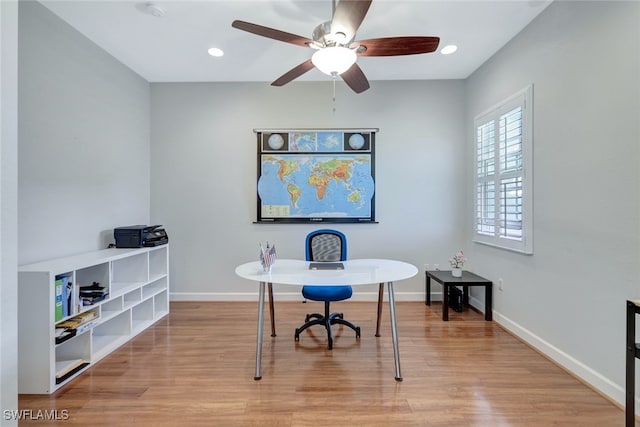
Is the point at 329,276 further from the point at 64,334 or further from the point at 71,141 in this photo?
the point at 71,141

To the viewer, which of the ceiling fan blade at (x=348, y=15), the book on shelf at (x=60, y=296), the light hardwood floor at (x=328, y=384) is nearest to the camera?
the ceiling fan blade at (x=348, y=15)

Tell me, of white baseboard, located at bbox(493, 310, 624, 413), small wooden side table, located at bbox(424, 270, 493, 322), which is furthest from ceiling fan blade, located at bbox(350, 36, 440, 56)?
white baseboard, located at bbox(493, 310, 624, 413)

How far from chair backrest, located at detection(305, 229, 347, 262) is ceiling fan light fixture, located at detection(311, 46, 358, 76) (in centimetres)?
151

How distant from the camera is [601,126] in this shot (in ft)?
6.35

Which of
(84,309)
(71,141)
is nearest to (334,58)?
(71,141)

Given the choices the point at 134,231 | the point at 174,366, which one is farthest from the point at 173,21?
the point at 174,366

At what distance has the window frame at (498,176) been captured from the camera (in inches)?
103

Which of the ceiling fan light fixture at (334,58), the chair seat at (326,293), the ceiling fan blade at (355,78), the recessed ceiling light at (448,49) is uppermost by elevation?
the recessed ceiling light at (448,49)

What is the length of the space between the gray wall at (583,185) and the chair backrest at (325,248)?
171 centimetres

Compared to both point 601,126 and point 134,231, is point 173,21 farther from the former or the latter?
point 601,126

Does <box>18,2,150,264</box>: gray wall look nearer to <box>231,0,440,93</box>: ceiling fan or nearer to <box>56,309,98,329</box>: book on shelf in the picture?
<box>56,309,98,329</box>: book on shelf

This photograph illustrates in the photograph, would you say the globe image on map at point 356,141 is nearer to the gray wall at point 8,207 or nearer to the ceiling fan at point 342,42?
the ceiling fan at point 342,42

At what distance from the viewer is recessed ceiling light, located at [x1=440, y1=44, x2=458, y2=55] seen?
2.91m

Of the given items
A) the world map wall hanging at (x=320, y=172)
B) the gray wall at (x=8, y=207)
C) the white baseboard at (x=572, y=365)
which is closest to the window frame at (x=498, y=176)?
the white baseboard at (x=572, y=365)
